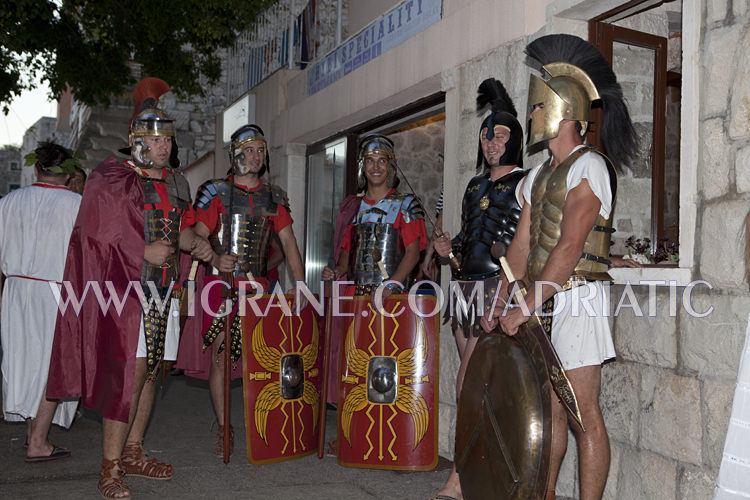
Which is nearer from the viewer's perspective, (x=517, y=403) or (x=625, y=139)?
(x=517, y=403)

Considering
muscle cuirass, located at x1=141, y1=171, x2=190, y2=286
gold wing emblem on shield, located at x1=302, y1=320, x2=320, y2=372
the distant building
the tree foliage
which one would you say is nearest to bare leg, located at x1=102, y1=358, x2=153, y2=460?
muscle cuirass, located at x1=141, y1=171, x2=190, y2=286

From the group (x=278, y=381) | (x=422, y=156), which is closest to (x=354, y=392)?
(x=278, y=381)

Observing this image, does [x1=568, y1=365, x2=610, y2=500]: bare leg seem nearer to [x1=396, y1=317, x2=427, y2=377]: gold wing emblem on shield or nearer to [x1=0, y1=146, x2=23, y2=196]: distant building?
[x1=396, y1=317, x2=427, y2=377]: gold wing emblem on shield

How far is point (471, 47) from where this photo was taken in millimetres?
5219

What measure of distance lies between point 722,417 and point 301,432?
251 cm

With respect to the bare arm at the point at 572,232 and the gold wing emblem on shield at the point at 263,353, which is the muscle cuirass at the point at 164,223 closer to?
the gold wing emblem on shield at the point at 263,353

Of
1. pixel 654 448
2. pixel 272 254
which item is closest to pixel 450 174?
pixel 272 254

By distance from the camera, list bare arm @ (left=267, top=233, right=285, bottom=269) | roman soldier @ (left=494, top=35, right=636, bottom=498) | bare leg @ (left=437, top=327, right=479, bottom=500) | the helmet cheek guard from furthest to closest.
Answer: bare arm @ (left=267, top=233, right=285, bottom=269) < bare leg @ (left=437, top=327, right=479, bottom=500) < the helmet cheek guard < roman soldier @ (left=494, top=35, right=636, bottom=498)

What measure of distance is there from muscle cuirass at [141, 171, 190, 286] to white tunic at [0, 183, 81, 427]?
1140 millimetres

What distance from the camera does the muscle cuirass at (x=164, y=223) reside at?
13.9ft

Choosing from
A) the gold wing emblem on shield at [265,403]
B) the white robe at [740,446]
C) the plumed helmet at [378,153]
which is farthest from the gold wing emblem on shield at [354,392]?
the white robe at [740,446]

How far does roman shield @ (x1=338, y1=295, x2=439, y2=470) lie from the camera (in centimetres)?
457

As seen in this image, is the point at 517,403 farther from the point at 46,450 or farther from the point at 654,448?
the point at 46,450

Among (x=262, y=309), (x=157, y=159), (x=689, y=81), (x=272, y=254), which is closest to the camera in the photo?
(x=689, y=81)
